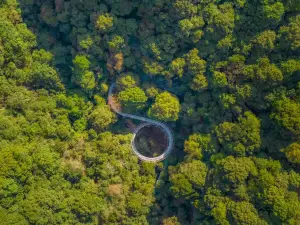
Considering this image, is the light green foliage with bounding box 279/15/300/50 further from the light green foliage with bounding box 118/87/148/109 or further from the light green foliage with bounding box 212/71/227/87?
the light green foliage with bounding box 118/87/148/109

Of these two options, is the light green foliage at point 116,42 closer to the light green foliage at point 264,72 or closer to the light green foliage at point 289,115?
the light green foliage at point 264,72

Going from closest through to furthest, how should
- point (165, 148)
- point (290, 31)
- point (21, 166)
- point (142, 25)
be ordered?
1. point (290, 31)
2. point (21, 166)
3. point (142, 25)
4. point (165, 148)

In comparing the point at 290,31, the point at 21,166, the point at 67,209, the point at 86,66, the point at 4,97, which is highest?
the point at 290,31

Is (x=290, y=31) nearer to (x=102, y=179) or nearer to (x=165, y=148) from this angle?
(x=165, y=148)

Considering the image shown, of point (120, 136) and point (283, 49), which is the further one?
point (120, 136)

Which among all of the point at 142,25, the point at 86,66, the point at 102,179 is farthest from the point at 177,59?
the point at 102,179

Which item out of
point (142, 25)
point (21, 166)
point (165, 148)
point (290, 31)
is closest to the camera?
point (290, 31)

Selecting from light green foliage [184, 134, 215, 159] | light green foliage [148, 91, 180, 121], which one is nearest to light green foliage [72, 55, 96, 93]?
light green foliage [148, 91, 180, 121]
